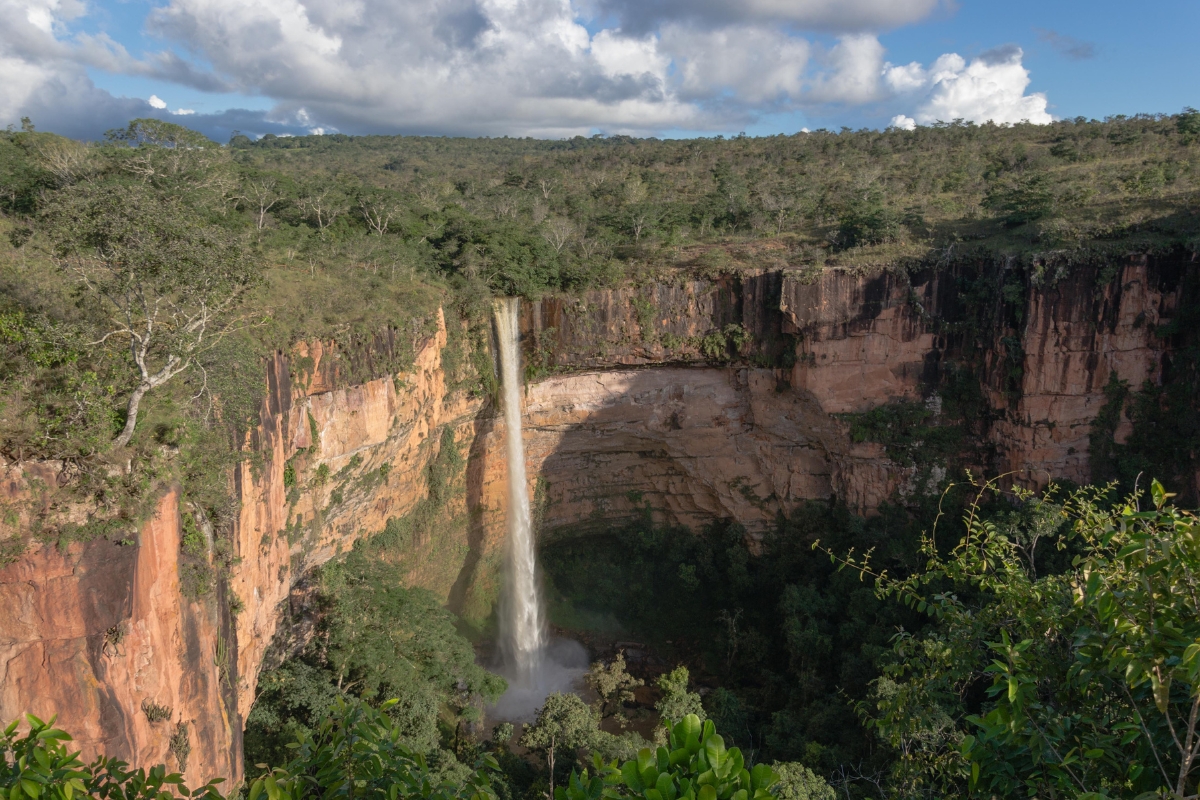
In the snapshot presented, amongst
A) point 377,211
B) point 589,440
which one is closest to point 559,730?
point 589,440

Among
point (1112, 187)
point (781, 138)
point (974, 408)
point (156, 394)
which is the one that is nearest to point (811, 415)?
point (974, 408)

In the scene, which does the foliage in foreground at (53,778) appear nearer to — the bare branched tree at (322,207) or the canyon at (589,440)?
the canyon at (589,440)

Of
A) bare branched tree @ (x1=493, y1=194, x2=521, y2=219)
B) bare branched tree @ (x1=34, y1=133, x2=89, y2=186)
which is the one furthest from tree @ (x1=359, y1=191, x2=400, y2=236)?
bare branched tree @ (x1=34, y1=133, x2=89, y2=186)

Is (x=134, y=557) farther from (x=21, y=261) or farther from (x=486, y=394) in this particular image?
(x=486, y=394)

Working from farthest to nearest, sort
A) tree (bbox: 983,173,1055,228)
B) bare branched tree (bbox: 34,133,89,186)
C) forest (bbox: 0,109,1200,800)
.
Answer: tree (bbox: 983,173,1055,228)
bare branched tree (bbox: 34,133,89,186)
forest (bbox: 0,109,1200,800)

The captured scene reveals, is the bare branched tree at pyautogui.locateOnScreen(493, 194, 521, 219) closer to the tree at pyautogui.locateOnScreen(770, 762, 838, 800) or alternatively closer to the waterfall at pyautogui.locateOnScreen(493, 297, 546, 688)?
the waterfall at pyautogui.locateOnScreen(493, 297, 546, 688)

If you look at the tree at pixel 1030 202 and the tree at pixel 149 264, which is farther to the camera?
the tree at pixel 1030 202

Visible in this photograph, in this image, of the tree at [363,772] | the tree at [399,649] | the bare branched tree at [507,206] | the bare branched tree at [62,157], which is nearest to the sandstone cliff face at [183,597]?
the tree at [399,649]
